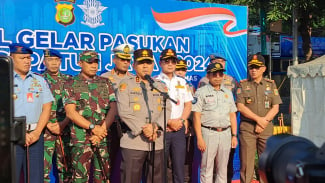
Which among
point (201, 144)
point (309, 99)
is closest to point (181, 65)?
point (201, 144)

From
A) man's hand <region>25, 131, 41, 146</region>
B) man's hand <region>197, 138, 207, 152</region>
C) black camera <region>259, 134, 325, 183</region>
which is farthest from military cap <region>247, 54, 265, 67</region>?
black camera <region>259, 134, 325, 183</region>

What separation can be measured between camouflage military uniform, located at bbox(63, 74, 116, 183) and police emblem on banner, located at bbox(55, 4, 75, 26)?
911 millimetres

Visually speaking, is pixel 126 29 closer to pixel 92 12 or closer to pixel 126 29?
pixel 126 29

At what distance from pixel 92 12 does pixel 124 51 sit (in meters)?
0.65

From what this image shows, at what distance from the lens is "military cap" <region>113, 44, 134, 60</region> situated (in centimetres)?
530

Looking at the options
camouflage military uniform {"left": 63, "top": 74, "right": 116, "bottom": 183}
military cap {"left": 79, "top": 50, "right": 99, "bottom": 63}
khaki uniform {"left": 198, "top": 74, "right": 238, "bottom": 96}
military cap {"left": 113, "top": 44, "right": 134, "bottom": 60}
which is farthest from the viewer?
khaki uniform {"left": 198, "top": 74, "right": 238, "bottom": 96}

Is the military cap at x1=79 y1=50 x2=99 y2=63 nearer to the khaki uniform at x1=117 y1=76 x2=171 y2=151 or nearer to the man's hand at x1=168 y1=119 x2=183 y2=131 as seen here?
the khaki uniform at x1=117 y1=76 x2=171 y2=151

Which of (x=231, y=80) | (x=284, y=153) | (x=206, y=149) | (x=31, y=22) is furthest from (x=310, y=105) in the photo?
(x=284, y=153)

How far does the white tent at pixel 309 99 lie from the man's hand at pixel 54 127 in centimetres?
452

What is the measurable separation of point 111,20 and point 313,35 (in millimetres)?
19659

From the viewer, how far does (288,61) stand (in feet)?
76.8

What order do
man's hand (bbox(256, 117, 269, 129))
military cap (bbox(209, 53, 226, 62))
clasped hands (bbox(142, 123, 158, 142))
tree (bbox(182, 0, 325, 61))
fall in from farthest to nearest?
tree (bbox(182, 0, 325, 61)) → military cap (bbox(209, 53, 226, 62)) → man's hand (bbox(256, 117, 269, 129)) → clasped hands (bbox(142, 123, 158, 142))

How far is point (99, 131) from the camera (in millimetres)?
4676

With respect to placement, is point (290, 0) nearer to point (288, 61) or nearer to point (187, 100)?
point (187, 100)
